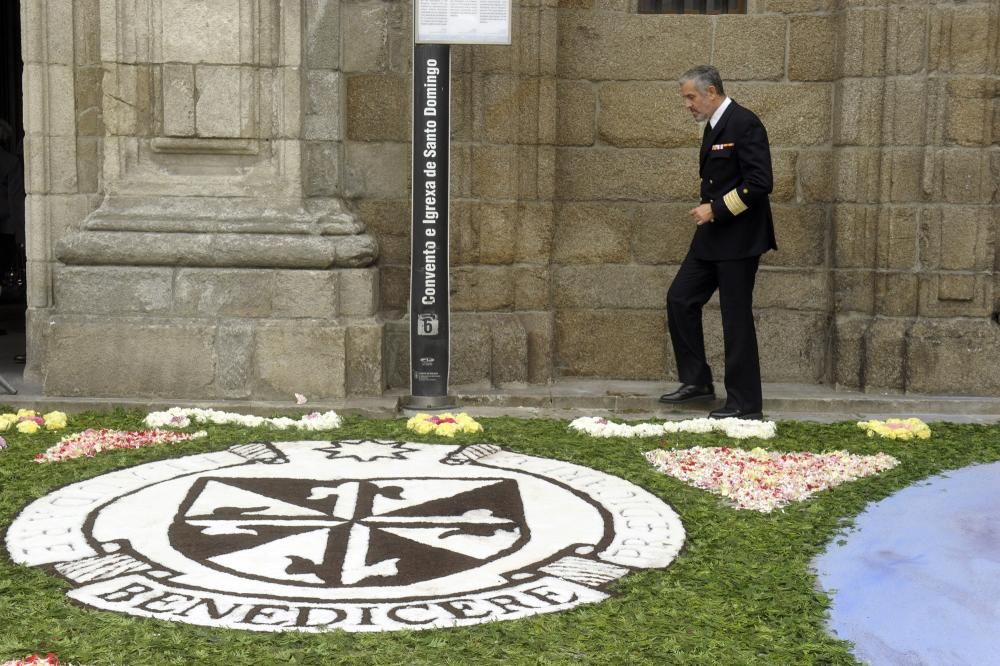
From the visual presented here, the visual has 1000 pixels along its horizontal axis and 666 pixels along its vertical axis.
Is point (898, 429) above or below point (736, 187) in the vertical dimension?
below

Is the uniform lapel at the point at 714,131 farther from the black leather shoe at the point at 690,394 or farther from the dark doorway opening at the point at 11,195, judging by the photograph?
the dark doorway opening at the point at 11,195

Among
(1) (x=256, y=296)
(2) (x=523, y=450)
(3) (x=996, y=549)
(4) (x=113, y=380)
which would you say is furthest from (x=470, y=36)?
(3) (x=996, y=549)

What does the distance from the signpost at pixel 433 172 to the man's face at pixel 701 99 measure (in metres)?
1.05

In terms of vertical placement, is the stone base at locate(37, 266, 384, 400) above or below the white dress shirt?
below

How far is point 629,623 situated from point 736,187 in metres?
3.75

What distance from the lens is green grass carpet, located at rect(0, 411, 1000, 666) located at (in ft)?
11.2

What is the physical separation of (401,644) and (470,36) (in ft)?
13.8

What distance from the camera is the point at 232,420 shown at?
6688 mm

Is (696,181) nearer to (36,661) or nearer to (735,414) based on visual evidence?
(735,414)

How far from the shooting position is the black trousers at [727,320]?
6.90m

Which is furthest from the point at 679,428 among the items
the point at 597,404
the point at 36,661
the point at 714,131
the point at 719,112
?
the point at 36,661

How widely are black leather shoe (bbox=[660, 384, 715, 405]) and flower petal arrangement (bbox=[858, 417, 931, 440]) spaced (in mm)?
896

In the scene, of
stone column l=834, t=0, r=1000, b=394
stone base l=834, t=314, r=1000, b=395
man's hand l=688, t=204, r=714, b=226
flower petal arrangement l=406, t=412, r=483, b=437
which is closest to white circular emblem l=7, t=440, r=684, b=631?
flower petal arrangement l=406, t=412, r=483, b=437

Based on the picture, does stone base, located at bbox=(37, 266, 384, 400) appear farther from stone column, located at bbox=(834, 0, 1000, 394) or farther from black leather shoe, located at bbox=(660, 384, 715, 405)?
stone column, located at bbox=(834, 0, 1000, 394)
